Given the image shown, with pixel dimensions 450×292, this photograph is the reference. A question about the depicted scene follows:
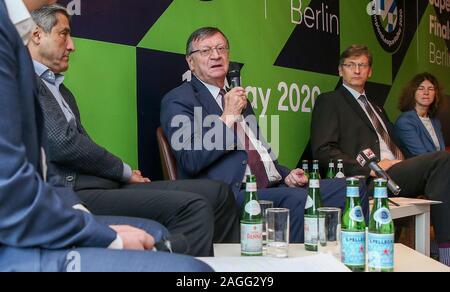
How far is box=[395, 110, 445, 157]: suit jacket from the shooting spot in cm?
389

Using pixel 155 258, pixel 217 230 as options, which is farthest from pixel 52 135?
pixel 155 258

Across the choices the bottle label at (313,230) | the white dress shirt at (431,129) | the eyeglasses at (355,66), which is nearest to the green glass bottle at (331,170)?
the eyeglasses at (355,66)

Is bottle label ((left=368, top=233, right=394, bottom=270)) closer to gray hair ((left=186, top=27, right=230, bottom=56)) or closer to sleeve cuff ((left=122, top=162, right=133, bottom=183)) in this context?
sleeve cuff ((left=122, top=162, right=133, bottom=183))

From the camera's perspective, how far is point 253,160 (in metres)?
2.69

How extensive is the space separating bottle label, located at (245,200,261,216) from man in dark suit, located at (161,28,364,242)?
2.43 feet

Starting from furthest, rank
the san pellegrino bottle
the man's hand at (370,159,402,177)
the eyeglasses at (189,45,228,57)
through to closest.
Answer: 1. the man's hand at (370,159,402,177)
2. the san pellegrino bottle
3. the eyeglasses at (189,45,228,57)

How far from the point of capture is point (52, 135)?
191 cm

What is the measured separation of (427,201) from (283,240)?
1.49 metres

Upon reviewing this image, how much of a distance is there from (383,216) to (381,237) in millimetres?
87

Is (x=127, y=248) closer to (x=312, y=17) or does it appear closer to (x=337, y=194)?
(x=337, y=194)

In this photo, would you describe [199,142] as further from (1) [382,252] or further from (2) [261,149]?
(1) [382,252]

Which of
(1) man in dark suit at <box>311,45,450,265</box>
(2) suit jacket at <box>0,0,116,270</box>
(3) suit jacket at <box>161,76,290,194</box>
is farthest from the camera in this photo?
(1) man in dark suit at <box>311,45,450,265</box>

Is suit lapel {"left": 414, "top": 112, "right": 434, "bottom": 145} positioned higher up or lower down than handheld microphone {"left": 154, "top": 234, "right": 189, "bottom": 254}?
higher up

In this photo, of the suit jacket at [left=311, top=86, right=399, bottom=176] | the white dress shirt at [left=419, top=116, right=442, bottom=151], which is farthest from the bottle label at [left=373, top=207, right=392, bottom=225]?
the white dress shirt at [left=419, top=116, right=442, bottom=151]
